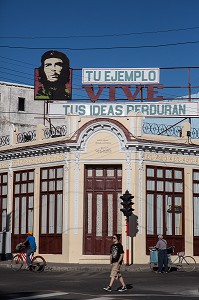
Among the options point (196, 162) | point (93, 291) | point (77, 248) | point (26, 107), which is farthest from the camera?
point (26, 107)

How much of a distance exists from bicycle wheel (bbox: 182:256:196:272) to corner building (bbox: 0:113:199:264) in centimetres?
53

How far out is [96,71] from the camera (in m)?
34.6

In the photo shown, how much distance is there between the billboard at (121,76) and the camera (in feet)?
112

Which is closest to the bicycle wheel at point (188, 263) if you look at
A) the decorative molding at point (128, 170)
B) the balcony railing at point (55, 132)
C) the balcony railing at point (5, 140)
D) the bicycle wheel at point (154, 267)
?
the bicycle wheel at point (154, 267)

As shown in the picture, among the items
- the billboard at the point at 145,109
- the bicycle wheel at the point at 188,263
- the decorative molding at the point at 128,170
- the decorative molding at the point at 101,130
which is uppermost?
the billboard at the point at 145,109

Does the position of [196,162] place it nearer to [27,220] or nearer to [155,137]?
[155,137]

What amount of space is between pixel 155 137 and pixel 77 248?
6.75 metres

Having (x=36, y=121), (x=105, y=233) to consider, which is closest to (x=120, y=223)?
(x=105, y=233)

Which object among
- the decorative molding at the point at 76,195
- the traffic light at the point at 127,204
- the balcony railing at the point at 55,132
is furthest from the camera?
the balcony railing at the point at 55,132

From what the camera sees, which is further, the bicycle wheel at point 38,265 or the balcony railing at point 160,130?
the balcony railing at point 160,130

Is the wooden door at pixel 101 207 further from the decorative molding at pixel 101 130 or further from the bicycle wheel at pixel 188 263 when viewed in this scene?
the bicycle wheel at pixel 188 263

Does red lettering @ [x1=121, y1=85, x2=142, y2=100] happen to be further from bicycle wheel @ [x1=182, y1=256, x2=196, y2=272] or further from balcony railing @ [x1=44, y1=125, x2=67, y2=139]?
bicycle wheel @ [x1=182, y1=256, x2=196, y2=272]

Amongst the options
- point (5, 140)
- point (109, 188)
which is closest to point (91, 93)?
point (5, 140)

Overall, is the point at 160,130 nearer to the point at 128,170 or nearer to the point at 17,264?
the point at 128,170
